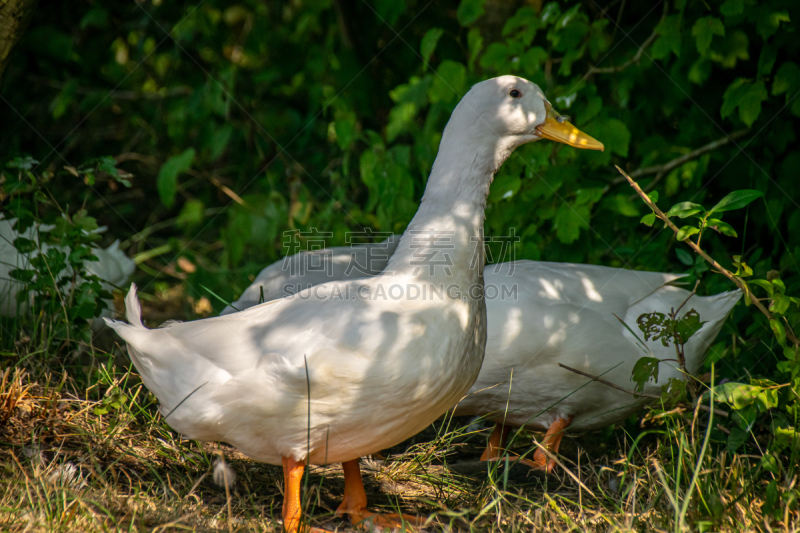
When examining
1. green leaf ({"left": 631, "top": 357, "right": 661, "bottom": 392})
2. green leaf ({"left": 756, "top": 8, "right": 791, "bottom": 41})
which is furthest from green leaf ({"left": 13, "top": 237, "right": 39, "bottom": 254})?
green leaf ({"left": 756, "top": 8, "right": 791, "bottom": 41})

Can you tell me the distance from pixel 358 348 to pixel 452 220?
→ 1.73 feet

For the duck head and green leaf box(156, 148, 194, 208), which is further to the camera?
green leaf box(156, 148, 194, 208)

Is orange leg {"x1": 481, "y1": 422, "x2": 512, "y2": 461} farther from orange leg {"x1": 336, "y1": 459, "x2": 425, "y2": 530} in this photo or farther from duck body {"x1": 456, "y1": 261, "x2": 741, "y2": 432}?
A: orange leg {"x1": 336, "y1": 459, "x2": 425, "y2": 530}

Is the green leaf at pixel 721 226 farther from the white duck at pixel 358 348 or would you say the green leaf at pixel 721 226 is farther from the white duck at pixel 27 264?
the white duck at pixel 27 264

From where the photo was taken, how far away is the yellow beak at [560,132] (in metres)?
2.45

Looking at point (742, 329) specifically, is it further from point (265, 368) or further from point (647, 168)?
point (265, 368)

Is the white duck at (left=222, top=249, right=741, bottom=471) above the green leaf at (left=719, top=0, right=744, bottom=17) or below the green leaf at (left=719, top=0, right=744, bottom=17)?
below

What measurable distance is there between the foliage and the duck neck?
21.5 inches

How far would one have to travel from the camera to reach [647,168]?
3492mm

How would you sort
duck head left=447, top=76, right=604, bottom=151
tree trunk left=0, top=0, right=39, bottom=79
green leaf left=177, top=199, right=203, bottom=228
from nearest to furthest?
duck head left=447, top=76, right=604, bottom=151, tree trunk left=0, top=0, right=39, bottom=79, green leaf left=177, top=199, right=203, bottom=228

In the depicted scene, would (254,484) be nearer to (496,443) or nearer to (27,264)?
(496,443)

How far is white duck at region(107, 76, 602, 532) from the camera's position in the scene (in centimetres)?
200

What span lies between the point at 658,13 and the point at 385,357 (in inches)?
116

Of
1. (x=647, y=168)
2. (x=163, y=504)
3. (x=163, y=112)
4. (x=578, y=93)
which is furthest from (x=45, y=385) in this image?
(x=163, y=112)
